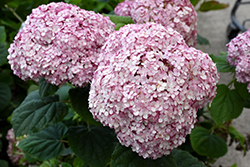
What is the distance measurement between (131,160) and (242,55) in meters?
0.56

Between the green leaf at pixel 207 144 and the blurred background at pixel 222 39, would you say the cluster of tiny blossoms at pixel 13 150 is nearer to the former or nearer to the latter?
the green leaf at pixel 207 144

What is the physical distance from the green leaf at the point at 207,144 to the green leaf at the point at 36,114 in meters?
0.68

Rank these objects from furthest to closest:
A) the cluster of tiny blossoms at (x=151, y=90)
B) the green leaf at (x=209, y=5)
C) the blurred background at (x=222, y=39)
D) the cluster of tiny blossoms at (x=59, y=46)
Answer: the green leaf at (x=209, y=5)
the blurred background at (x=222, y=39)
the cluster of tiny blossoms at (x=59, y=46)
the cluster of tiny blossoms at (x=151, y=90)

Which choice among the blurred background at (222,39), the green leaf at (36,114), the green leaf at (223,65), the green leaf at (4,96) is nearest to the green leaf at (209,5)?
the blurred background at (222,39)

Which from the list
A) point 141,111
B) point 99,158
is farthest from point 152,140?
point 99,158

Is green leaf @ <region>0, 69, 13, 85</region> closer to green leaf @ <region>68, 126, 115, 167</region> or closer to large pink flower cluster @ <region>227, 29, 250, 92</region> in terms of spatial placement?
green leaf @ <region>68, 126, 115, 167</region>

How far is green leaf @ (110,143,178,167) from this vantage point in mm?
620

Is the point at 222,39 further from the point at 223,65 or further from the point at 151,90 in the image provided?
the point at 151,90

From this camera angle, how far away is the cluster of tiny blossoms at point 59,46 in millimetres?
667

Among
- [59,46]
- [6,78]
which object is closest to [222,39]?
[6,78]

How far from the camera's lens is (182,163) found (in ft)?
2.73

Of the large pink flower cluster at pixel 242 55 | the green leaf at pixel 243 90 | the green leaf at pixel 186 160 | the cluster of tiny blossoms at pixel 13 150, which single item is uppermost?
the large pink flower cluster at pixel 242 55

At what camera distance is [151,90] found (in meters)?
0.53

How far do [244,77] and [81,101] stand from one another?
59cm
